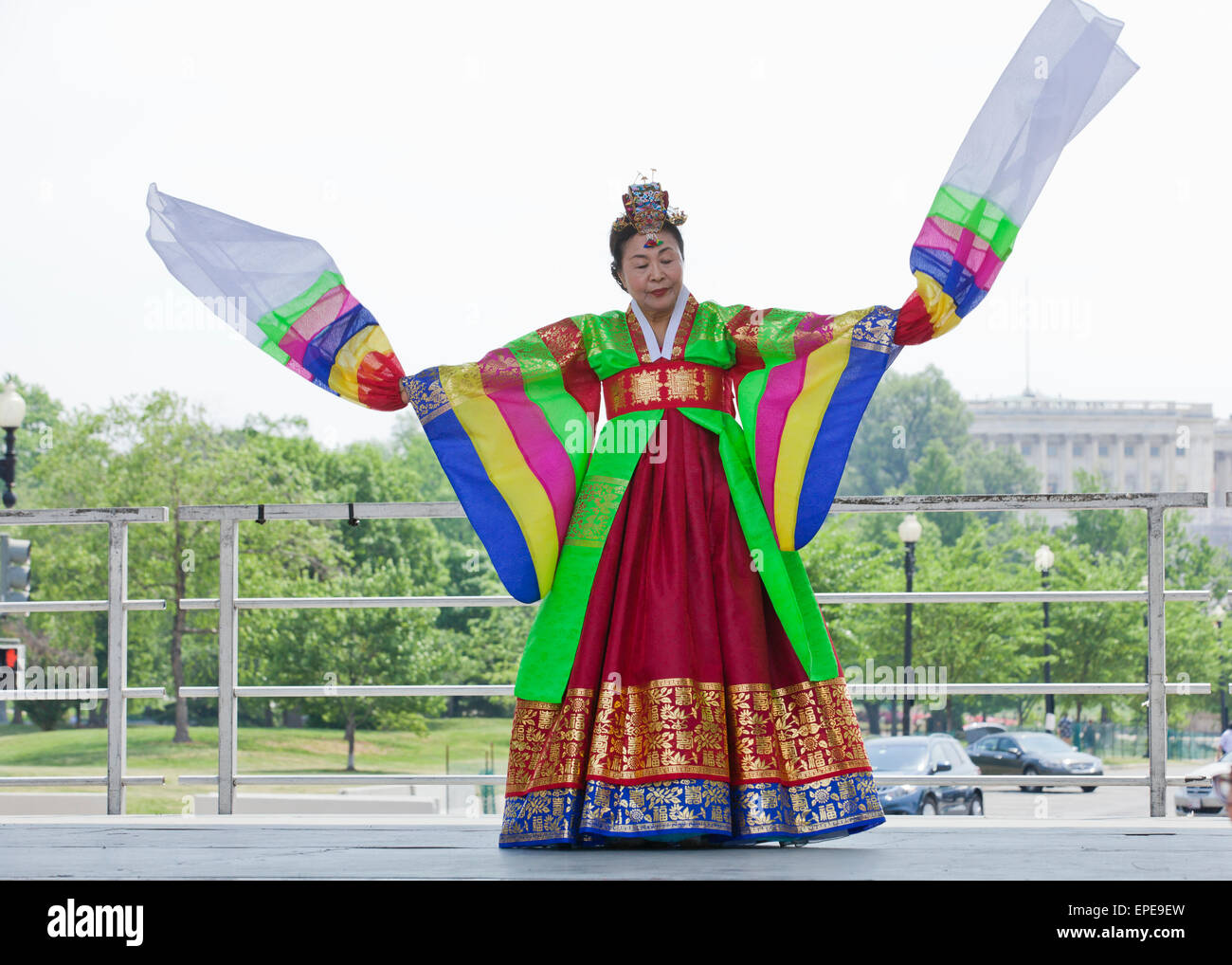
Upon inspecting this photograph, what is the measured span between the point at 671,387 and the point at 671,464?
21 centimetres

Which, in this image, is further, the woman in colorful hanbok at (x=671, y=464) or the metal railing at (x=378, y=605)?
the metal railing at (x=378, y=605)

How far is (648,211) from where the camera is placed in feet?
12.6

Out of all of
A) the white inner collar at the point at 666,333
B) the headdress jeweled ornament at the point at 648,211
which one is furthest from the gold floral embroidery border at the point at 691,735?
the headdress jeweled ornament at the point at 648,211

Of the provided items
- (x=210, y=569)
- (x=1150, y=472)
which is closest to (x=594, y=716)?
(x=210, y=569)

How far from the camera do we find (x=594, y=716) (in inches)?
137

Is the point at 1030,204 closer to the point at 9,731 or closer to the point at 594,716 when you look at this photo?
the point at 594,716

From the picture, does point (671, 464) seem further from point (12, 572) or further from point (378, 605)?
point (12, 572)

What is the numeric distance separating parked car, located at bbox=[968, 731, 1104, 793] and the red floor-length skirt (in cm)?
2739

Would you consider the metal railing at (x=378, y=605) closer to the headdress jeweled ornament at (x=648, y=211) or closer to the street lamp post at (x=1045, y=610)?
the headdress jeweled ornament at (x=648, y=211)

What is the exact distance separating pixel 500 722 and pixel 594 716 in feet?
126

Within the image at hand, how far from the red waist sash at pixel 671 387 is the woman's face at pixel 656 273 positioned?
0.20 metres

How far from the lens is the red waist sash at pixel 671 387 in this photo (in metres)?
3.71

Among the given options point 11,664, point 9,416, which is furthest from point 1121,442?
point 11,664

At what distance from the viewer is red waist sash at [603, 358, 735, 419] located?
371 cm
